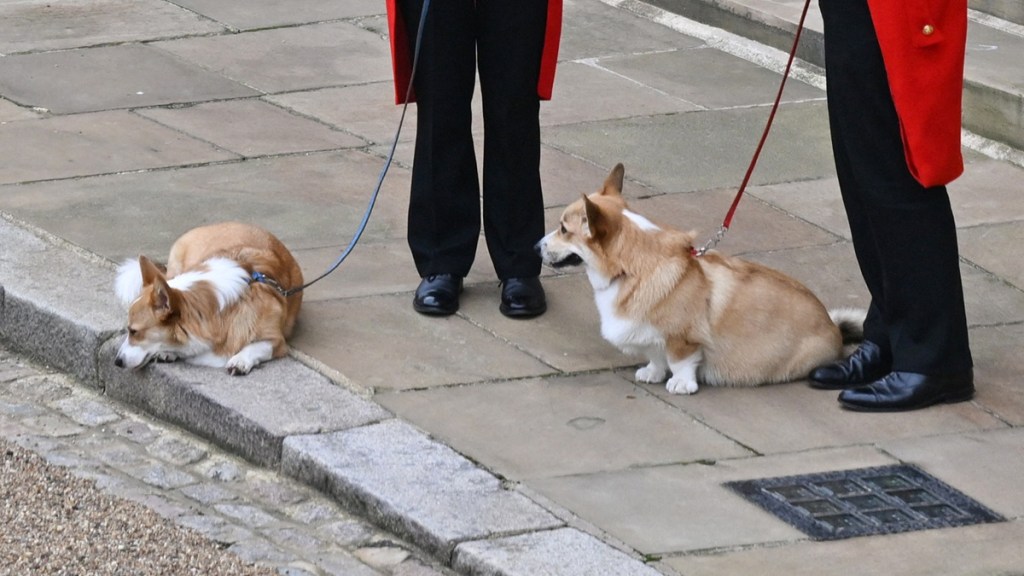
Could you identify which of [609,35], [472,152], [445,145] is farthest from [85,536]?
[609,35]

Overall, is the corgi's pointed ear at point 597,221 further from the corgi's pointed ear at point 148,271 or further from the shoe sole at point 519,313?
the corgi's pointed ear at point 148,271

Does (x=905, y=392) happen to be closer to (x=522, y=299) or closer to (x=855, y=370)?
(x=855, y=370)

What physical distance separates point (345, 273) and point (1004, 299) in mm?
2445

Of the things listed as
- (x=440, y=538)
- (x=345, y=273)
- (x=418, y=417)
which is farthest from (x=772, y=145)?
(x=440, y=538)

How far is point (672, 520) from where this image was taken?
4.43 meters

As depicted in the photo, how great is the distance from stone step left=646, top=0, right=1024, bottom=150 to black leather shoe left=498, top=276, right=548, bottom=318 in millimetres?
3021

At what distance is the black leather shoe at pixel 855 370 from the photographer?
5332mm

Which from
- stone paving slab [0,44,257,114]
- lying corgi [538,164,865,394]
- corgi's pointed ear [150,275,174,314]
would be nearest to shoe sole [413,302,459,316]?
lying corgi [538,164,865,394]

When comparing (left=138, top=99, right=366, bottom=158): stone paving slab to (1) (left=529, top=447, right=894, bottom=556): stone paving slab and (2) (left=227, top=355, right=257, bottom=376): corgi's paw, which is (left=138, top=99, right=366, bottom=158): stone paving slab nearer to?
(2) (left=227, top=355, right=257, bottom=376): corgi's paw

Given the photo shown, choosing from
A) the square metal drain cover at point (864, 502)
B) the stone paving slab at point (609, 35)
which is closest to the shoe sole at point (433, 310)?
the square metal drain cover at point (864, 502)

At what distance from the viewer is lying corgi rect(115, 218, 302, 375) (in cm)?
527

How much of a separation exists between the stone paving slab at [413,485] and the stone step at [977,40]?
4.10 meters

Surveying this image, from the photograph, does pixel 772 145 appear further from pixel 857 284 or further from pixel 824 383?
pixel 824 383

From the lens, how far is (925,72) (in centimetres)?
484
